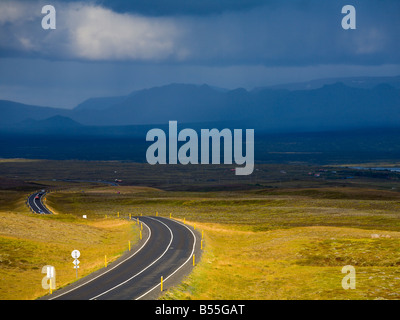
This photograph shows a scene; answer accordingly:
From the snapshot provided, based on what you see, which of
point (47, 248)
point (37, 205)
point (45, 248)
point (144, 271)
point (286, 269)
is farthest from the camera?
point (37, 205)

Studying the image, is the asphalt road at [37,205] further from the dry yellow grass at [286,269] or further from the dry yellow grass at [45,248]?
the dry yellow grass at [286,269]

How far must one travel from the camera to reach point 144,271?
51.2m

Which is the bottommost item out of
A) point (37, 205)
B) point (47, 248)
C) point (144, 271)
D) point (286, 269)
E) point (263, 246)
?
point (286, 269)

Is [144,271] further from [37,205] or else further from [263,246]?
[37,205]

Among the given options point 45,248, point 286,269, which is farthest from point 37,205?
point 286,269

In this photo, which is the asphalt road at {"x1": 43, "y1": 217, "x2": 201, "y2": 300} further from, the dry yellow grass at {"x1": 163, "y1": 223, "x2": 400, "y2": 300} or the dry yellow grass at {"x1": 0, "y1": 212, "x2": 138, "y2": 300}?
the dry yellow grass at {"x1": 0, "y1": 212, "x2": 138, "y2": 300}

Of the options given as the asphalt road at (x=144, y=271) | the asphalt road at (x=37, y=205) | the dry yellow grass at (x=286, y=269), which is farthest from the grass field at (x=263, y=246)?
the asphalt road at (x=37, y=205)

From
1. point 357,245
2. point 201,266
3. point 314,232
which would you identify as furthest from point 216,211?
point 201,266

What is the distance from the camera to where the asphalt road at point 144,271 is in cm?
4244

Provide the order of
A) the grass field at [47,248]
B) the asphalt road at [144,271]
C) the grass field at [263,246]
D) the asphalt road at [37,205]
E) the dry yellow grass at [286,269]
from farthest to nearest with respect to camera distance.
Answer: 1. the asphalt road at [37,205]
2. the grass field at [47,248]
3. the grass field at [263,246]
4. the dry yellow grass at [286,269]
5. the asphalt road at [144,271]

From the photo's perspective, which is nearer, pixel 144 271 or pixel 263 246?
pixel 144 271

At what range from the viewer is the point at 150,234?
76312mm

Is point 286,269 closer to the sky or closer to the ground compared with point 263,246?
closer to the ground
